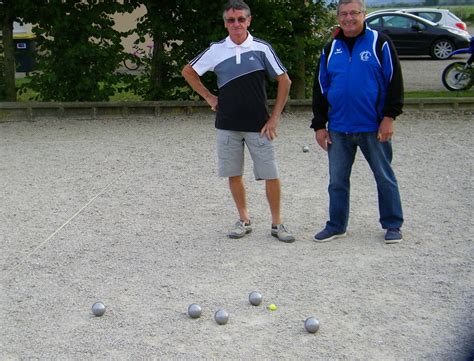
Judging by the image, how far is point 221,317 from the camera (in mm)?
5031

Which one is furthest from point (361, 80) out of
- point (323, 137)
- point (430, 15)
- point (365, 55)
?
point (430, 15)

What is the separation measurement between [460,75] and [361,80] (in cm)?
950

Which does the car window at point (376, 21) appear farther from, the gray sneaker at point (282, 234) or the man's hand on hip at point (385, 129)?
the man's hand on hip at point (385, 129)

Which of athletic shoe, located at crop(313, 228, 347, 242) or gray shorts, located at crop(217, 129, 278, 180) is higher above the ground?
gray shorts, located at crop(217, 129, 278, 180)

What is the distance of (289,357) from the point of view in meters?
4.58

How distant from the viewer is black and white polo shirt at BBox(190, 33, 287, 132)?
641 cm

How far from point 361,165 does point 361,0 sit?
366 centimetres

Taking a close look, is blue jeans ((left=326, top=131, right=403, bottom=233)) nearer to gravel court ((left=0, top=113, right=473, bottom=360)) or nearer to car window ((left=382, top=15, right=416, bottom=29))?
gravel court ((left=0, top=113, right=473, bottom=360))

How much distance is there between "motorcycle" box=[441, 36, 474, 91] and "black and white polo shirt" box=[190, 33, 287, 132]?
8952 mm

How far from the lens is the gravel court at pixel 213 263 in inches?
190

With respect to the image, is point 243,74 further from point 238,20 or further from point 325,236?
point 325,236

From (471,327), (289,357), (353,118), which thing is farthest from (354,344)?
(353,118)

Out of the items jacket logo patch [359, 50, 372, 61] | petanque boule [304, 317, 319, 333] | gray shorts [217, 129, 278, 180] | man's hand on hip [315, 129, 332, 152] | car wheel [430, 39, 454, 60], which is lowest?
petanque boule [304, 317, 319, 333]

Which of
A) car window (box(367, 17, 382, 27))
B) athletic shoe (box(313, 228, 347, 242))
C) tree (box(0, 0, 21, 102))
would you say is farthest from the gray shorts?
car window (box(367, 17, 382, 27))
